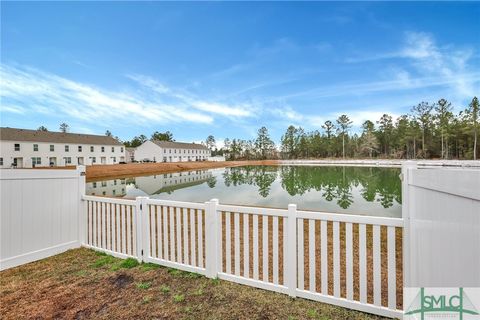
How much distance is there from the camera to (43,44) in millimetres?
10641

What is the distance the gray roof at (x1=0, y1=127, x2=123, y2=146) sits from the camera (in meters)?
28.0

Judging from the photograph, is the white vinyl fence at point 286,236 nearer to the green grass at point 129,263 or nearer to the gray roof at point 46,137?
the green grass at point 129,263

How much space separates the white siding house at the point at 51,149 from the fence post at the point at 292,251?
35.5m

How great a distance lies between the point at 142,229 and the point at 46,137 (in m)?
36.5

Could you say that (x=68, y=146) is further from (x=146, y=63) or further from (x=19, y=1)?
(x=19, y=1)

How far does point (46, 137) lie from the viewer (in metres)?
30.9

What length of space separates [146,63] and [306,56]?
40.0 feet

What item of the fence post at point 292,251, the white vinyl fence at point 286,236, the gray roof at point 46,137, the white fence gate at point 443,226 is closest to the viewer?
the white fence gate at point 443,226

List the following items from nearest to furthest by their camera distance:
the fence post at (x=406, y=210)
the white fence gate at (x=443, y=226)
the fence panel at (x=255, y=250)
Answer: the white fence gate at (x=443, y=226)
the fence post at (x=406, y=210)
the fence panel at (x=255, y=250)

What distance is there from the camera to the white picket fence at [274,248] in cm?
219

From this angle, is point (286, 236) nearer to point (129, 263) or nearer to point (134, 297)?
point (134, 297)

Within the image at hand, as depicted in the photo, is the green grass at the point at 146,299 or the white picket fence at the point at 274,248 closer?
the white picket fence at the point at 274,248

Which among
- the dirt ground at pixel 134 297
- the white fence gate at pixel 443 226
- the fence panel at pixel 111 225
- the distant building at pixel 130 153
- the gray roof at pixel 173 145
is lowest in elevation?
the dirt ground at pixel 134 297

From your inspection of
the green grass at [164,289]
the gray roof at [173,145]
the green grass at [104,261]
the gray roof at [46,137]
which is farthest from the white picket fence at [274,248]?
the gray roof at [173,145]
